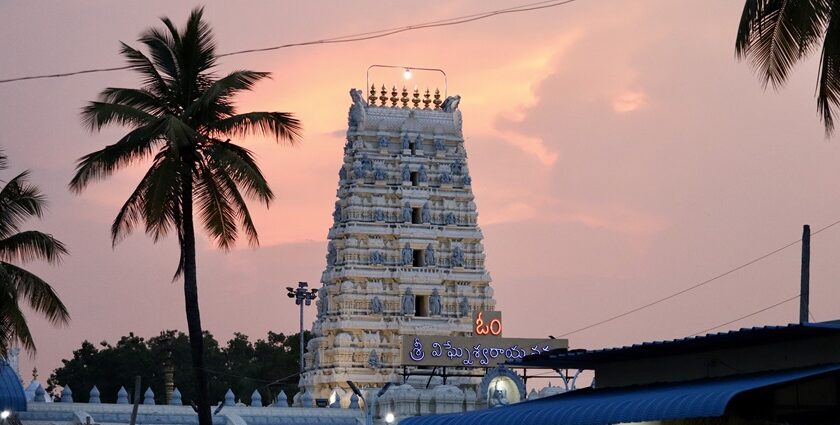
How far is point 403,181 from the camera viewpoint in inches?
4060

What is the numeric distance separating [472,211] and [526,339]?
15.9m

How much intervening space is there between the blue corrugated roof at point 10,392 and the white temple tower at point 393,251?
137 ft

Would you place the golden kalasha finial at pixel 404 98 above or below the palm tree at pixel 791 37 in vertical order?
above

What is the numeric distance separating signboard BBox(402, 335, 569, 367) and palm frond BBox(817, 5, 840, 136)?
57.9 m

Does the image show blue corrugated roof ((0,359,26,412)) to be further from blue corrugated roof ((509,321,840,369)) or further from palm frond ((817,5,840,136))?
palm frond ((817,5,840,136))

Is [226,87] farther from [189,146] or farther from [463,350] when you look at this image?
[463,350]

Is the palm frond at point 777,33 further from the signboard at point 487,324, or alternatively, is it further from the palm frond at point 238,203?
the signboard at point 487,324

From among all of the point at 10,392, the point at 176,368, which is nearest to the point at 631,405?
the point at 10,392

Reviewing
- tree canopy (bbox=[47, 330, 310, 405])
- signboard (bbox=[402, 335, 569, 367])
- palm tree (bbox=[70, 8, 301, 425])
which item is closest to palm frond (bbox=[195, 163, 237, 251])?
palm tree (bbox=[70, 8, 301, 425])

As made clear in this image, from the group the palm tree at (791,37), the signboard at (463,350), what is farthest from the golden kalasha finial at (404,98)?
the palm tree at (791,37)

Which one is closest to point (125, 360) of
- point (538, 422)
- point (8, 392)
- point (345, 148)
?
point (345, 148)

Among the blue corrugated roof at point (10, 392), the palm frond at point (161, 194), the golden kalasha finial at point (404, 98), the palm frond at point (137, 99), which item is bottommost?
the blue corrugated roof at point (10, 392)

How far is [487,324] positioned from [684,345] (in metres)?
59.8

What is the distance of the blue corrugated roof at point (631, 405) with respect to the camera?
93.4ft
